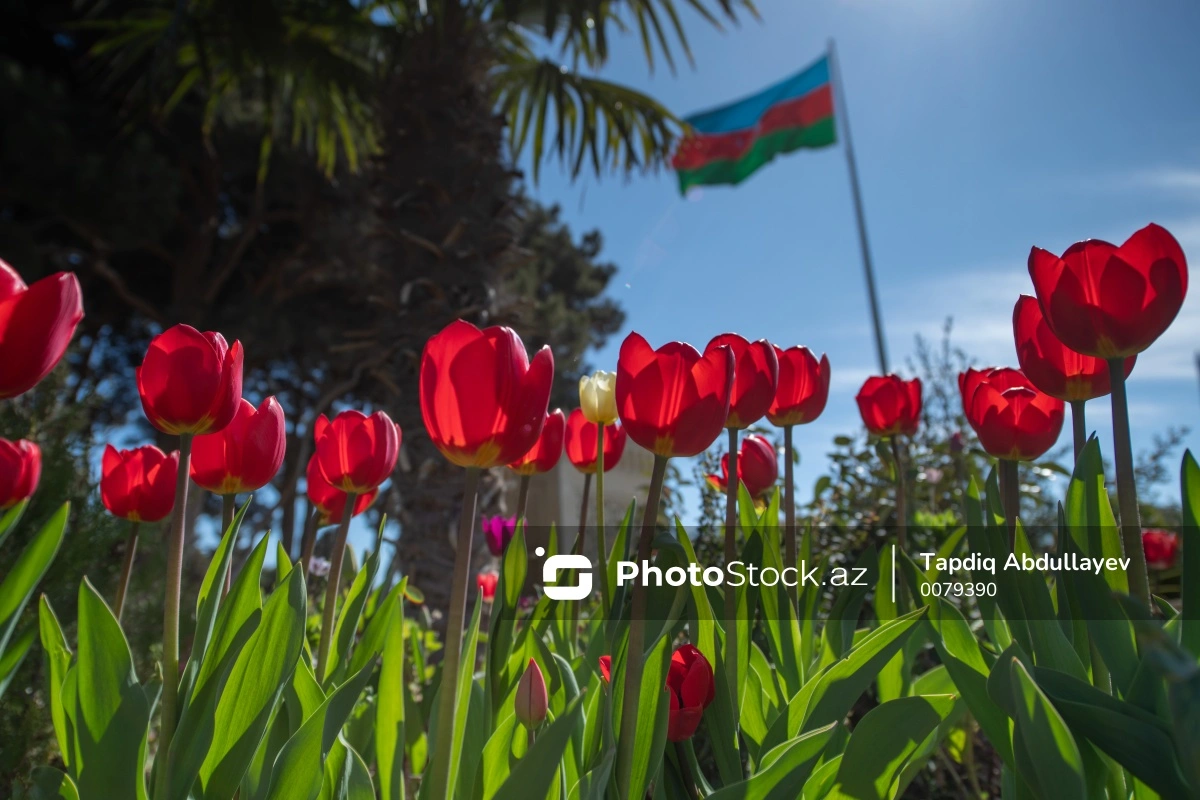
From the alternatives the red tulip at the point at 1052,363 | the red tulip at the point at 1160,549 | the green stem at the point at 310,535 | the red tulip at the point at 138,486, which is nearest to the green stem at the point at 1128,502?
the red tulip at the point at 1052,363

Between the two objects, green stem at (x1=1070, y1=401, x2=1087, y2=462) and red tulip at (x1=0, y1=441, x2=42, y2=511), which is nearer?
green stem at (x1=1070, y1=401, x2=1087, y2=462)

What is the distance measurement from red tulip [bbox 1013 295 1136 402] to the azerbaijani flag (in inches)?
328

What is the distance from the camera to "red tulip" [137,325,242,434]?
2.41 feet

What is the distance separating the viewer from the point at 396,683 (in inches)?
31.2

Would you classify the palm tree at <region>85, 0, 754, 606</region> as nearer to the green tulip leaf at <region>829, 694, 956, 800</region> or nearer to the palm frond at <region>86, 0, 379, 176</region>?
the palm frond at <region>86, 0, 379, 176</region>

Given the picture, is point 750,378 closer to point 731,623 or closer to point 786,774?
point 731,623

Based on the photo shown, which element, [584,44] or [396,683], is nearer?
[396,683]

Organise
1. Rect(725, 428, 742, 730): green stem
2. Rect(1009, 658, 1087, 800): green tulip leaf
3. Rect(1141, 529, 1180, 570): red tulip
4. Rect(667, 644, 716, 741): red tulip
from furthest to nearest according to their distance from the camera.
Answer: Rect(1141, 529, 1180, 570): red tulip
Rect(725, 428, 742, 730): green stem
Rect(667, 644, 716, 741): red tulip
Rect(1009, 658, 1087, 800): green tulip leaf

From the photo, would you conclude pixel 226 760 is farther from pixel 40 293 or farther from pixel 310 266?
pixel 310 266

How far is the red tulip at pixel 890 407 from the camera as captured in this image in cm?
127

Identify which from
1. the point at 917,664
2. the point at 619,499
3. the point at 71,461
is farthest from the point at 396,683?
the point at 619,499

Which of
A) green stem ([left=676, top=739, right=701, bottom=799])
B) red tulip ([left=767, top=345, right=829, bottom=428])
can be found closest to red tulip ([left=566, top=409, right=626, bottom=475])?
red tulip ([left=767, top=345, right=829, bottom=428])

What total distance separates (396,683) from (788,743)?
0.41 m

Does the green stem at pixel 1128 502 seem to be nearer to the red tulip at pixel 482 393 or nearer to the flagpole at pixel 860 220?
the red tulip at pixel 482 393
